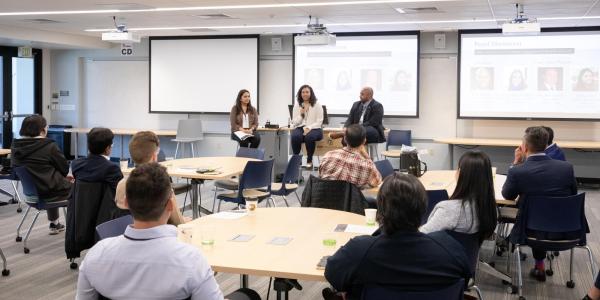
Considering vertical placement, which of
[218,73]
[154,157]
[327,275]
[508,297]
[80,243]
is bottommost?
[508,297]

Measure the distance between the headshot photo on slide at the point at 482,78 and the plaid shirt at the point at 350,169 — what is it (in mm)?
6590

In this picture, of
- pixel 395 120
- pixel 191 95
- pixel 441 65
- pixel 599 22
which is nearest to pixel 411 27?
pixel 441 65

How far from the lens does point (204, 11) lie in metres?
8.69

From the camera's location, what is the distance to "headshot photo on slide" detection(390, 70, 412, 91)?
11055 mm

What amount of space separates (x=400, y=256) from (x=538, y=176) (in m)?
2.60

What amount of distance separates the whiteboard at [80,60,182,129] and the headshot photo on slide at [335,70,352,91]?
3468mm

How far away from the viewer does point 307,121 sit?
9.70 metres

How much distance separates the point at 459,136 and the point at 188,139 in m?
5.09

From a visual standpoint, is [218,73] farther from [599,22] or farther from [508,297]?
[508,297]

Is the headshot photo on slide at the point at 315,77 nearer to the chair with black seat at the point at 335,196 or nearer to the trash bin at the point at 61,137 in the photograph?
the trash bin at the point at 61,137

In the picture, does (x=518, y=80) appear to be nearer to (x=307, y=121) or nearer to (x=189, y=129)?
(x=307, y=121)

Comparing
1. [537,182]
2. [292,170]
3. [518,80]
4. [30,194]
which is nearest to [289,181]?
[292,170]

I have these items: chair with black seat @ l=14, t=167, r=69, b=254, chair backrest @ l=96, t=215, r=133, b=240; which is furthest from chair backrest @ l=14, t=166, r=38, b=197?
chair backrest @ l=96, t=215, r=133, b=240

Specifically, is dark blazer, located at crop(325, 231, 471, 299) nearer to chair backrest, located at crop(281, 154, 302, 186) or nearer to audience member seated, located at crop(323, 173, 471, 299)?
audience member seated, located at crop(323, 173, 471, 299)
